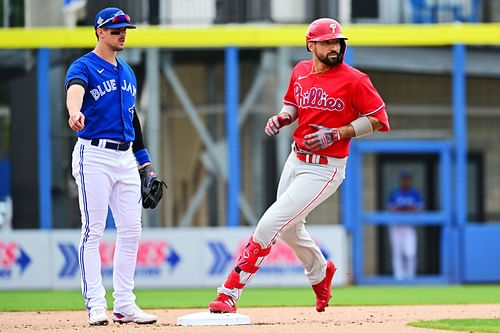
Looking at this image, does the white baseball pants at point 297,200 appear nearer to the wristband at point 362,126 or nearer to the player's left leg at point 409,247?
the wristband at point 362,126

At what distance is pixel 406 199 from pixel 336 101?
11.4 m

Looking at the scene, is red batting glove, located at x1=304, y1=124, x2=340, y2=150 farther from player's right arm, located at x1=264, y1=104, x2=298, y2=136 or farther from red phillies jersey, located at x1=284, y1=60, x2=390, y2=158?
player's right arm, located at x1=264, y1=104, x2=298, y2=136

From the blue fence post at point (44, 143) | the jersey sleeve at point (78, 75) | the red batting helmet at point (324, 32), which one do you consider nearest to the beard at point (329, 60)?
the red batting helmet at point (324, 32)

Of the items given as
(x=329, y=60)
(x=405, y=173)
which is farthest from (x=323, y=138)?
(x=405, y=173)

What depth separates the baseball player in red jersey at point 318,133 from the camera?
8.94 meters

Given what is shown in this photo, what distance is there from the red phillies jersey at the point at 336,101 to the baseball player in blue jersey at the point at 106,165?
126cm

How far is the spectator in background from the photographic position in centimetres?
1966

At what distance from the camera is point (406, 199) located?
66.3ft

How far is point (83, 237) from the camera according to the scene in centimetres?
895

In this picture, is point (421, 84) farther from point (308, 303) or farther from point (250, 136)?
point (308, 303)

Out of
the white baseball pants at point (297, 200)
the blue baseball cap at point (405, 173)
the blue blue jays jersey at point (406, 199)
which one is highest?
the white baseball pants at point (297, 200)

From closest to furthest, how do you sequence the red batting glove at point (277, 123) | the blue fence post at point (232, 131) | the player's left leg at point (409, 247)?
1. the red batting glove at point (277, 123)
2. the blue fence post at point (232, 131)
3. the player's left leg at point (409, 247)

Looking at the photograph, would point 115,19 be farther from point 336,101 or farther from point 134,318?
point 134,318

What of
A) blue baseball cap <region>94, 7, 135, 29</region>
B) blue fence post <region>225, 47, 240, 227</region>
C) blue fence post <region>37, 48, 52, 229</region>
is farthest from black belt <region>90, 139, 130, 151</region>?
blue fence post <region>37, 48, 52, 229</region>
